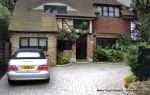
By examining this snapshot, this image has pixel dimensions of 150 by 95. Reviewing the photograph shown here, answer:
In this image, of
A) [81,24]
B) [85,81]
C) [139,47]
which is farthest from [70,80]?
[81,24]

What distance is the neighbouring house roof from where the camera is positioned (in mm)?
28844

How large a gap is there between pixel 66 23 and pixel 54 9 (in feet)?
5.45

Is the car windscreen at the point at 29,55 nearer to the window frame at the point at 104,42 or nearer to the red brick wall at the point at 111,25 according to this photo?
the window frame at the point at 104,42

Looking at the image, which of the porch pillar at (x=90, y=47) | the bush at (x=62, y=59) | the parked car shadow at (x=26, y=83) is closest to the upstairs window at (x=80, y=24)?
the porch pillar at (x=90, y=47)

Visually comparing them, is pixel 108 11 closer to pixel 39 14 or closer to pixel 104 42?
pixel 104 42

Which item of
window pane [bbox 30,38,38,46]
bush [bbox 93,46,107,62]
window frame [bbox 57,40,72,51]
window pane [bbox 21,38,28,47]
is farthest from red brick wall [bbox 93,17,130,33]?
window pane [bbox 21,38,28,47]

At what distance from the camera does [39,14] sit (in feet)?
102

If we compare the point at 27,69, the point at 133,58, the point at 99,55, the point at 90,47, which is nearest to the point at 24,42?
the point at 90,47

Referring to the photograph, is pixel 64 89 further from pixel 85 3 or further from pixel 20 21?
pixel 85 3

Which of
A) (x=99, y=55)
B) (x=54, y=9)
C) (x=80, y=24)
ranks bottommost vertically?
(x=99, y=55)

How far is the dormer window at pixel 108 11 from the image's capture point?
34.4m

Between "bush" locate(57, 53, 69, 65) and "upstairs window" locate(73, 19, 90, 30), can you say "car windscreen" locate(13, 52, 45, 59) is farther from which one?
"upstairs window" locate(73, 19, 90, 30)

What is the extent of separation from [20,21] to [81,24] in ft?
19.0

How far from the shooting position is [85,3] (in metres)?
34.3
